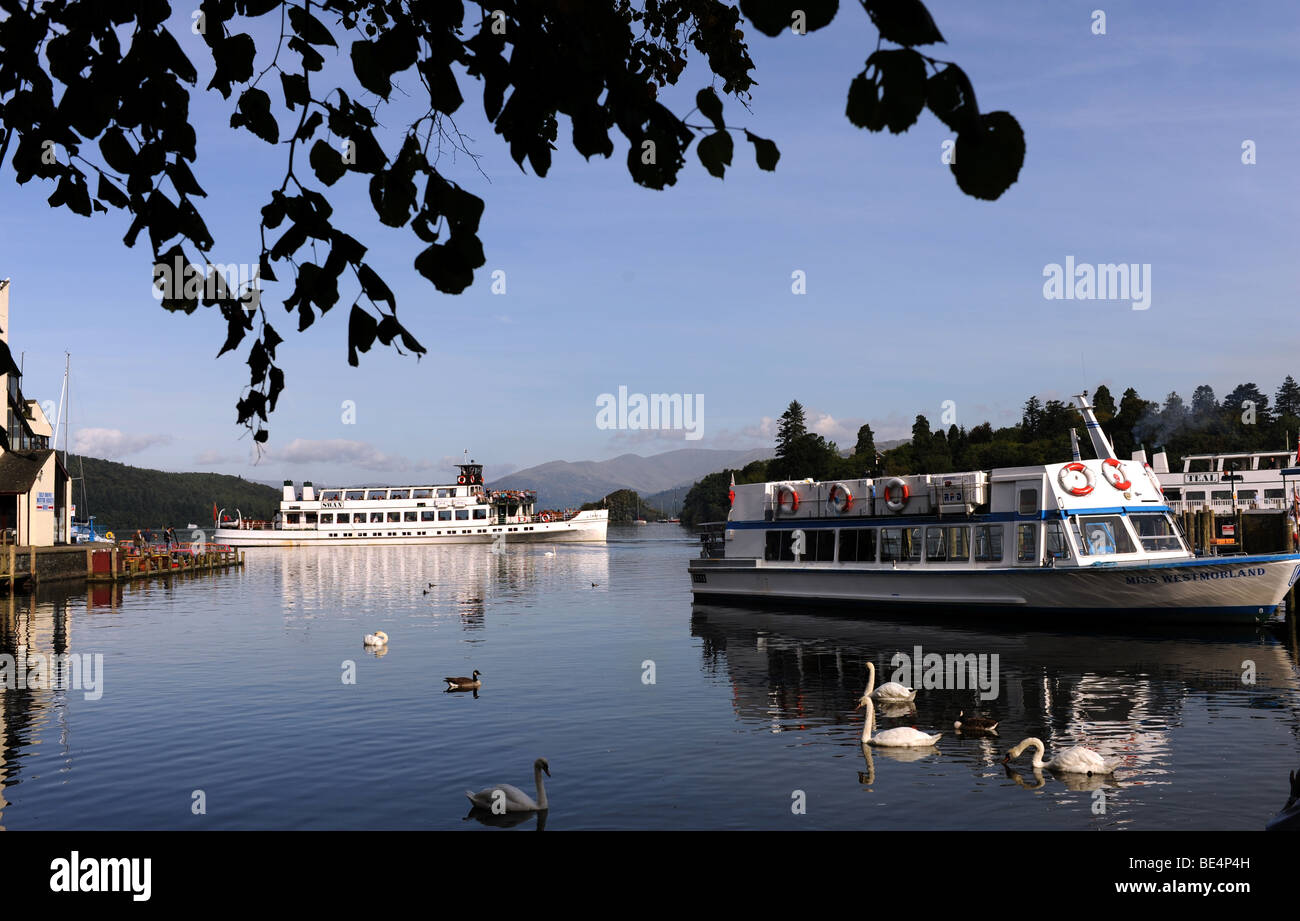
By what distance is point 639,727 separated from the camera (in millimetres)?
20641

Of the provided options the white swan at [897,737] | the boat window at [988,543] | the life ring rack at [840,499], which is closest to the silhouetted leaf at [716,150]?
the white swan at [897,737]

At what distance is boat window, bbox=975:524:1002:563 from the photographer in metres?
33.5

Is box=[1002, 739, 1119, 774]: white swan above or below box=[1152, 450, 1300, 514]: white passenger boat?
below

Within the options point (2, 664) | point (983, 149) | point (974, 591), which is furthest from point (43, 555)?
point (983, 149)

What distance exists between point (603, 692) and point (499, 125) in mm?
21804

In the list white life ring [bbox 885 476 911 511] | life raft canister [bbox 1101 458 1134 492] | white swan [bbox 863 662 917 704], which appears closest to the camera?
white swan [bbox 863 662 917 704]

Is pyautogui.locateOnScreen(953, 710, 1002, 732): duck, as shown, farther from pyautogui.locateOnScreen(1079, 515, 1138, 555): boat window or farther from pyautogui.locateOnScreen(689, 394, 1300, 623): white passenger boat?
pyautogui.locateOnScreen(1079, 515, 1138, 555): boat window

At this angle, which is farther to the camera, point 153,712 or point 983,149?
point 153,712

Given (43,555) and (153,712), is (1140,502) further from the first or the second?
(43,555)

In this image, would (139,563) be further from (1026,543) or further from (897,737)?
(897,737)

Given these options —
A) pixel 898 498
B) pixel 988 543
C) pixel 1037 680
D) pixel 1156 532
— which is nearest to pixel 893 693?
pixel 1037 680

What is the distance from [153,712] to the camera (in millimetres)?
22719

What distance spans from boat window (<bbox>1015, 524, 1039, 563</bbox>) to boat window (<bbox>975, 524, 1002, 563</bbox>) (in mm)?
670

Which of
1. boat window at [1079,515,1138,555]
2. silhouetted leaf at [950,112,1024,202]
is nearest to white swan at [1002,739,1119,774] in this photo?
silhouetted leaf at [950,112,1024,202]
